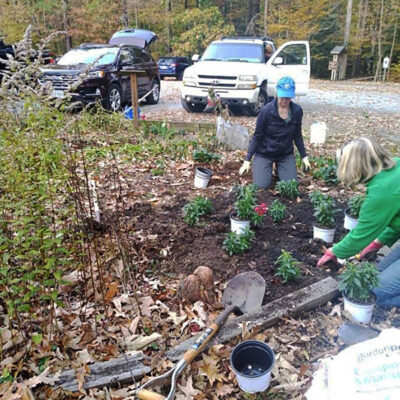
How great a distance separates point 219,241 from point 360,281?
1434 mm

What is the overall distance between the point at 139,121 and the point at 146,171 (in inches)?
85.8

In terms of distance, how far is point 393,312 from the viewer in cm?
284

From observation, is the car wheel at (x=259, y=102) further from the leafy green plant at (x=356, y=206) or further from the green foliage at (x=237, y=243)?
the green foliage at (x=237, y=243)

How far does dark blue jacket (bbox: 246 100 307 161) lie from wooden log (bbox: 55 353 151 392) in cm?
316

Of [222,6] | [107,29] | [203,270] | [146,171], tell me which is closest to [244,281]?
[203,270]

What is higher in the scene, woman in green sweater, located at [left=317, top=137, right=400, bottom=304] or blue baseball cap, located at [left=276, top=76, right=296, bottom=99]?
blue baseball cap, located at [left=276, top=76, right=296, bottom=99]

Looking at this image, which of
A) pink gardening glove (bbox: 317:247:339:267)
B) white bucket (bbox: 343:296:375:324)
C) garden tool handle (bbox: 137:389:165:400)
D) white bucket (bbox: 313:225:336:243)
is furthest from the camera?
white bucket (bbox: 313:225:336:243)

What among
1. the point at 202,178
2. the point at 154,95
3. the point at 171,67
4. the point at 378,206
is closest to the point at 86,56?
the point at 154,95

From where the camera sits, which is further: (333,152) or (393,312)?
(333,152)

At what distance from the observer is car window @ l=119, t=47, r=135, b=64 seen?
403 inches

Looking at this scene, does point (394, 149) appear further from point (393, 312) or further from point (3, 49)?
point (3, 49)

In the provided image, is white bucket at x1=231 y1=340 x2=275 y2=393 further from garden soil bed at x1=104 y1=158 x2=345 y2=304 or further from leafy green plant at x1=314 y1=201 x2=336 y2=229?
leafy green plant at x1=314 y1=201 x2=336 y2=229

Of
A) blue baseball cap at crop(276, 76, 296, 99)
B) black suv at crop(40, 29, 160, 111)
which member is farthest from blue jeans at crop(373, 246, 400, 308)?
black suv at crop(40, 29, 160, 111)

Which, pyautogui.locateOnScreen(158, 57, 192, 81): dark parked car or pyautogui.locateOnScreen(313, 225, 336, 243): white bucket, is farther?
pyautogui.locateOnScreen(158, 57, 192, 81): dark parked car
